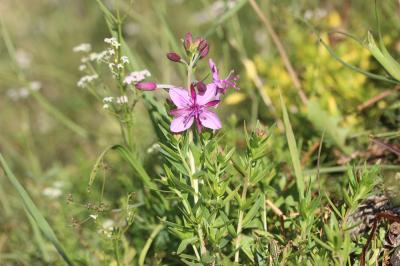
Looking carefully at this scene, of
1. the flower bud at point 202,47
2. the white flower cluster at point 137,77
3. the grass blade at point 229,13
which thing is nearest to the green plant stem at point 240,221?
the flower bud at point 202,47

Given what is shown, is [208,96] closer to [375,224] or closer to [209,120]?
[209,120]

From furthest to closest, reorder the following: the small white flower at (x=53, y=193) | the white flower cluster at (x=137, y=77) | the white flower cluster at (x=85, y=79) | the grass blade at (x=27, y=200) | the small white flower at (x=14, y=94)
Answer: the small white flower at (x=14, y=94) < the small white flower at (x=53, y=193) < the white flower cluster at (x=85, y=79) < the white flower cluster at (x=137, y=77) < the grass blade at (x=27, y=200)

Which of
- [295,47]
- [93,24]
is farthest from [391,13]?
[93,24]

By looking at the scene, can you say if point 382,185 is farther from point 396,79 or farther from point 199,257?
point 199,257

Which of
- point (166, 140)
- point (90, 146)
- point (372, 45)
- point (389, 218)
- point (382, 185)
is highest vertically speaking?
point (90, 146)

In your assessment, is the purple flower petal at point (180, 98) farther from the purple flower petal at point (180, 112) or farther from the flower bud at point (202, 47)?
the flower bud at point (202, 47)

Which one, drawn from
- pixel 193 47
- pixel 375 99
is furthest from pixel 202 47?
pixel 375 99
